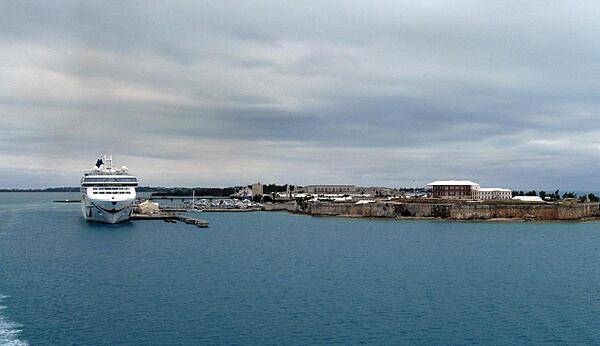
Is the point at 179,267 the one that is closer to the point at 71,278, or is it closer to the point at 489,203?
the point at 71,278

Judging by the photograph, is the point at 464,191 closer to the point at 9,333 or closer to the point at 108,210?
the point at 108,210

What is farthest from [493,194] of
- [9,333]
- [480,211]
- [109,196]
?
[9,333]

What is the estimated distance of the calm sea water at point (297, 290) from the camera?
28438 millimetres

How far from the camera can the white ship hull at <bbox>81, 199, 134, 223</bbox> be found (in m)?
85.2

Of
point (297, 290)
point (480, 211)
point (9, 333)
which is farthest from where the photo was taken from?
point (480, 211)

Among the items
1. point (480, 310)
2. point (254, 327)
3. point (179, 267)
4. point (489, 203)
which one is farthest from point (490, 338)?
point (489, 203)

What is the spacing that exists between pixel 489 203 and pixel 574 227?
780 inches

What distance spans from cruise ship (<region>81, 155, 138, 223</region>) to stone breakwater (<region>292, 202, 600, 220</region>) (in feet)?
145

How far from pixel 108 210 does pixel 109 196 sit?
199cm

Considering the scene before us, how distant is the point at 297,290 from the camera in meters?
37.5

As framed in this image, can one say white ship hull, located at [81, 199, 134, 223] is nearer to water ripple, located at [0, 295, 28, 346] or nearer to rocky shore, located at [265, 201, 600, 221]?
rocky shore, located at [265, 201, 600, 221]

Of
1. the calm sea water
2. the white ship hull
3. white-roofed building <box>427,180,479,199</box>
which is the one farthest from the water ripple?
white-roofed building <box>427,180,479,199</box>

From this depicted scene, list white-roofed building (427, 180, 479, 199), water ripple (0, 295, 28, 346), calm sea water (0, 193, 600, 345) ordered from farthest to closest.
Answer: white-roofed building (427, 180, 479, 199), calm sea water (0, 193, 600, 345), water ripple (0, 295, 28, 346)

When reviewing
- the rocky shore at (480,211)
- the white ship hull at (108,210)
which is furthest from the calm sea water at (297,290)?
the rocky shore at (480,211)
